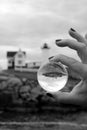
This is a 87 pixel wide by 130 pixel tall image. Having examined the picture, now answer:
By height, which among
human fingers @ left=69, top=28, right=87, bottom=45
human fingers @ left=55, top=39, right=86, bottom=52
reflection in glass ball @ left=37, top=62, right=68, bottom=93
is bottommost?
reflection in glass ball @ left=37, top=62, right=68, bottom=93

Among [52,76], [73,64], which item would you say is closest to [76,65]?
[73,64]

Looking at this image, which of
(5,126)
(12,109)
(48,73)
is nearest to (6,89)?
(12,109)

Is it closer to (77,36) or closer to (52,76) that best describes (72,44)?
(77,36)

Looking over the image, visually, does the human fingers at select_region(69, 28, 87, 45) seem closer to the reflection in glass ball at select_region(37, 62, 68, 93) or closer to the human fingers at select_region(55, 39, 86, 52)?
the human fingers at select_region(55, 39, 86, 52)

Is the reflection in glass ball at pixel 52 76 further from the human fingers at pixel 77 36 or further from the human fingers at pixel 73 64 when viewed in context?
the human fingers at pixel 77 36

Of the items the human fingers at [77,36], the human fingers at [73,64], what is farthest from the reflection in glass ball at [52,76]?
the human fingers at [77,36]

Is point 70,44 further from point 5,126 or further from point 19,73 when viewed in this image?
point 19,73

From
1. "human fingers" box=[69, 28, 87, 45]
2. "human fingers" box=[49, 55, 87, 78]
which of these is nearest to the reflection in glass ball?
"human fingers" box=[49, 55, 87, 78]
